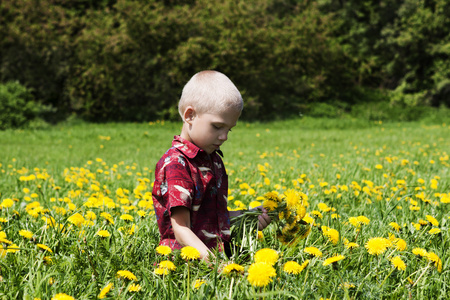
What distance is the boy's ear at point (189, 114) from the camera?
5.61 ft

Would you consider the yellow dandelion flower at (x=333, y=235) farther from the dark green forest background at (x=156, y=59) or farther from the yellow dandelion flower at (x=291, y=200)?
the dark green forest background at (x=156, y=59)

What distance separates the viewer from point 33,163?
5809mm

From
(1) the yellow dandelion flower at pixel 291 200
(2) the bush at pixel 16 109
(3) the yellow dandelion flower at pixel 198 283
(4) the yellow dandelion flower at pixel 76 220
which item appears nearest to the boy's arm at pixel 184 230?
(3) the yellow dandelion flower at pixel 198 283

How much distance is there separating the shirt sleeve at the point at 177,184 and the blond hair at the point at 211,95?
0.25 m

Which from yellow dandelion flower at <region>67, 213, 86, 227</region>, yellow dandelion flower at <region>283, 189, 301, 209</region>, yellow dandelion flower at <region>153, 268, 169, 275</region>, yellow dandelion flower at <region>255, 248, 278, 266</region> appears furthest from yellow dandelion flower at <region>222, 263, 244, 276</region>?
yellow dandelion flower at <region>67, 213, 86, 227</region>

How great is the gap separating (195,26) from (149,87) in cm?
343

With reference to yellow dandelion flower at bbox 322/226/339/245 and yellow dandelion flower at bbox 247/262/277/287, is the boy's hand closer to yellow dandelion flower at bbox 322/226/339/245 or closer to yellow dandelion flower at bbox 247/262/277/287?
yellow dandelion flower at bbox 322/226/339/245

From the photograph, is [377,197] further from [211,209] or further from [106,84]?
[106,84]

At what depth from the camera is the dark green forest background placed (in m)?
16.2

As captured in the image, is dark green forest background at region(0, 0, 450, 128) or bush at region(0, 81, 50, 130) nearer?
bush at region(0, 81, 50, 130)

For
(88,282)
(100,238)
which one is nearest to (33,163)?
(100,238)

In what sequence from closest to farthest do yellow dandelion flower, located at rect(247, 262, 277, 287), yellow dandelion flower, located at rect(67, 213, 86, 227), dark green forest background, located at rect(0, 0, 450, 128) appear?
yellow dandelion flower, located at rect(247, 262, 277, 287) < yellow dandelion flower, located at rect(67, 213, 86, 227) < dark green forest background, located at rect(0, 0, 450, 128)

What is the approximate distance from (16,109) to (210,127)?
13872 mm

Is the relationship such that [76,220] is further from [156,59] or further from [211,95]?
[156,59]
